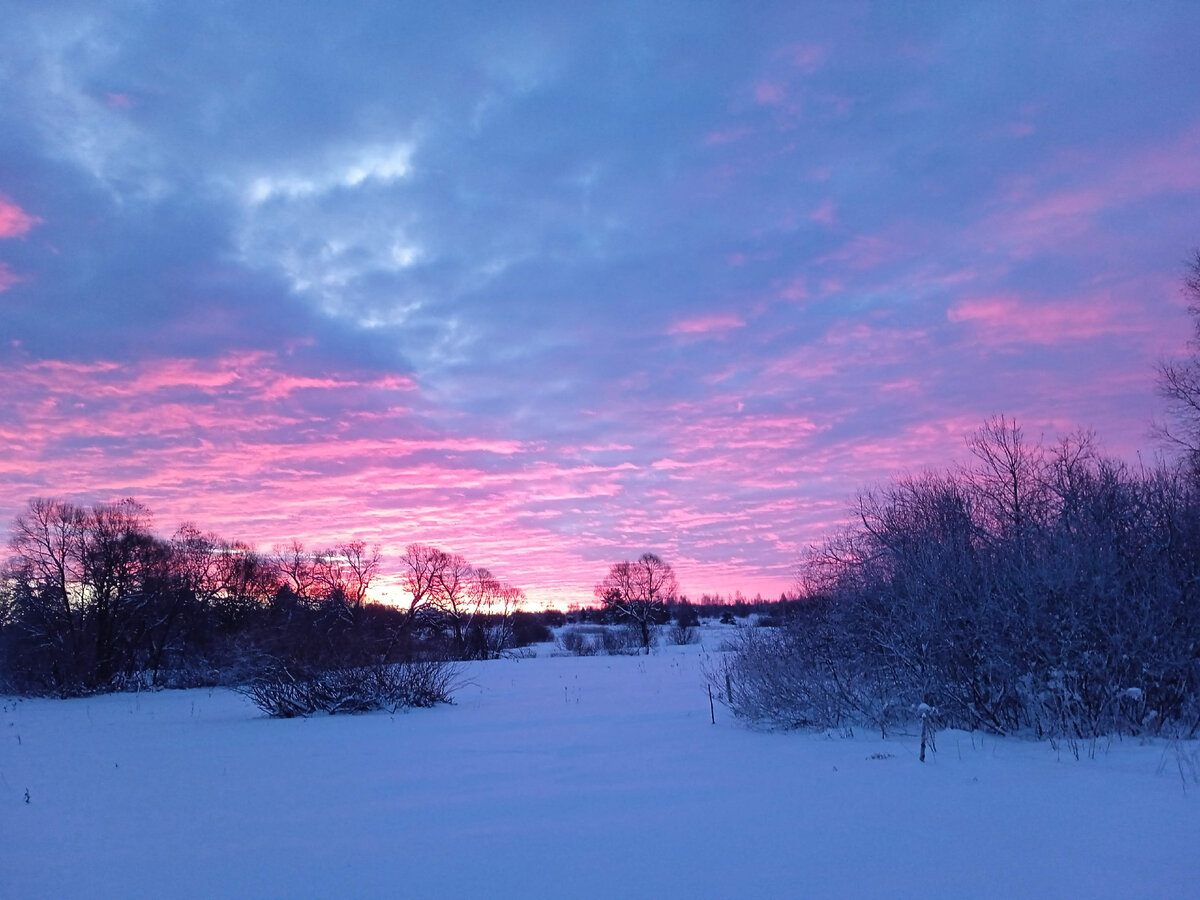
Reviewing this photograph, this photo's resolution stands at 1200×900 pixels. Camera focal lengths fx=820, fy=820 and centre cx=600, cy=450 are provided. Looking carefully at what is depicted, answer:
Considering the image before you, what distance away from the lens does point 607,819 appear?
302 inches

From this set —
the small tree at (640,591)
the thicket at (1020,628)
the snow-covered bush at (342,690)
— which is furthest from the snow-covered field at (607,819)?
the small tree at (640,591)

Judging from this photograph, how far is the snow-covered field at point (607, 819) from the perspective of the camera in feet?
19.1

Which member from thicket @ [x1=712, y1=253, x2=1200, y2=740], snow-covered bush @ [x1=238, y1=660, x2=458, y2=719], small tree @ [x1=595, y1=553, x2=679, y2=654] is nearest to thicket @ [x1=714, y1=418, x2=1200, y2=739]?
thicket @ [x1=712, y1=253, x2=1200, y2=740]

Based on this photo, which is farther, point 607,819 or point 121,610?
point 121,610

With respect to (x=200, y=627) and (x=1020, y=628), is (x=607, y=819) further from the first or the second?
(x=200, y=627)

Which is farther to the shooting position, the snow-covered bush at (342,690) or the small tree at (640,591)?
the small tree at (640,591)

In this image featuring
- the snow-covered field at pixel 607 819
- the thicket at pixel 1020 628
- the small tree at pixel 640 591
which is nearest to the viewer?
the snow-covered field at pixel 607 819

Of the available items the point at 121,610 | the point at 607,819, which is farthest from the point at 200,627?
the point at 607,819

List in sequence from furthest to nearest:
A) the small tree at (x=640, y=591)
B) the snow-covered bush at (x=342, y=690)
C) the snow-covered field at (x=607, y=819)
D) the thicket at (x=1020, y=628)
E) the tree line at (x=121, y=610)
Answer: the small tree at (x=640, y=591) → the tree line at (x=121, y=610) → the snow-covered bush at (x=342, y=690) → the thicket at (x=1020, y=628) → the snow-covered field at (x=607, y=819)

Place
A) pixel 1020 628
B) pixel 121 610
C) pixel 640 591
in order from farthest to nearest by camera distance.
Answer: pixel 640 591 < pixel 121 610 < pixel 1020 628

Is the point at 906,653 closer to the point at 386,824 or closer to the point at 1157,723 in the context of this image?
the point at 1157,723

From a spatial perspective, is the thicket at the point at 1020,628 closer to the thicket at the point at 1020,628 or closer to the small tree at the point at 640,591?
the thicket at the point at 1020,628

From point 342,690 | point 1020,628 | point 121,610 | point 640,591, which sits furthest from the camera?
point 640,591

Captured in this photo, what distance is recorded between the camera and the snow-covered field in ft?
19.1
